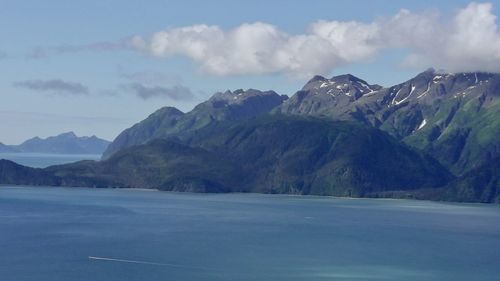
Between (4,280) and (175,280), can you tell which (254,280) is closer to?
(175,280)

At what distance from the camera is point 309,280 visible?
19988 cm

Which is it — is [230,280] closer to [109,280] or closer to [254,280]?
[254,280]

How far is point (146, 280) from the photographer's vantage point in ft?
655

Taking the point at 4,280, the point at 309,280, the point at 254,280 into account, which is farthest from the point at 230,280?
the point at 4,280

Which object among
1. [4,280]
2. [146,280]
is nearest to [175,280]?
[146,280]

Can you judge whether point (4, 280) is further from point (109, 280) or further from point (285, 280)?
point (285, 280)

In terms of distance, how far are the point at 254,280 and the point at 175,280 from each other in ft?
57.3

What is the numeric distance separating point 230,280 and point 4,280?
4920cm

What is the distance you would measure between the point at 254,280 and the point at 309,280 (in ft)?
39.9

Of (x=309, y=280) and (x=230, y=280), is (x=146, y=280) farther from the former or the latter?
(x=309, y=280)

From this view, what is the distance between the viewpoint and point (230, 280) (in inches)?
7859

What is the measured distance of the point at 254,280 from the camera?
200 metres

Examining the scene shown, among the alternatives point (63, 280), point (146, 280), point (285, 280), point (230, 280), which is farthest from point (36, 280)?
point (285, 280)

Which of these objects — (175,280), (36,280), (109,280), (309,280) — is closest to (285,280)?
(309,280)
